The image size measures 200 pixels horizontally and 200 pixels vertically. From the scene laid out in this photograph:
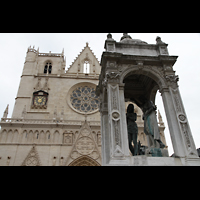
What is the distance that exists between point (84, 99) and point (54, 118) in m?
4.87

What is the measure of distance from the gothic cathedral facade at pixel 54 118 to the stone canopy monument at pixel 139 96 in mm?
12030

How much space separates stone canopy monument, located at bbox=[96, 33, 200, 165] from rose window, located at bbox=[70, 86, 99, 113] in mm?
14679

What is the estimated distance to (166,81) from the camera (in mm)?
5250

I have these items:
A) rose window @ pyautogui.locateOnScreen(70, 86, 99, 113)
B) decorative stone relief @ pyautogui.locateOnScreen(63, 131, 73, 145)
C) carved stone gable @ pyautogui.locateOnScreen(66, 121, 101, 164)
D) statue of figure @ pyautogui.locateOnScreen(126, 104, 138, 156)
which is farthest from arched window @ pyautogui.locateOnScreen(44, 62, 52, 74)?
statue of figure @ pyautogui.locateOnScreen(126, 104, 138, 156)

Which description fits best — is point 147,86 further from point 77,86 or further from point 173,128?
point 77,86

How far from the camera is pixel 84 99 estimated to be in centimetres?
2211

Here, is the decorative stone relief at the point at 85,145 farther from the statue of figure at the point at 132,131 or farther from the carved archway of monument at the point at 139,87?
the statue of figure at the point at 132,131

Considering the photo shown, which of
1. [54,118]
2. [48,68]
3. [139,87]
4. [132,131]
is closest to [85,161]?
[54,118]

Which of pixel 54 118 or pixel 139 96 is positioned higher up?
pixel 54 118

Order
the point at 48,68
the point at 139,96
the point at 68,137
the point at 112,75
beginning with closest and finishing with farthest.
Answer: the point at 112,75
the point at 139,96
the point at 68,137
the point at 48,68

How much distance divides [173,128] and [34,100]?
61.9 ft

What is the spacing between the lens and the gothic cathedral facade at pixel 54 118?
16.6 meters

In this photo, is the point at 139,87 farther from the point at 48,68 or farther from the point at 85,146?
the point at 48,68
